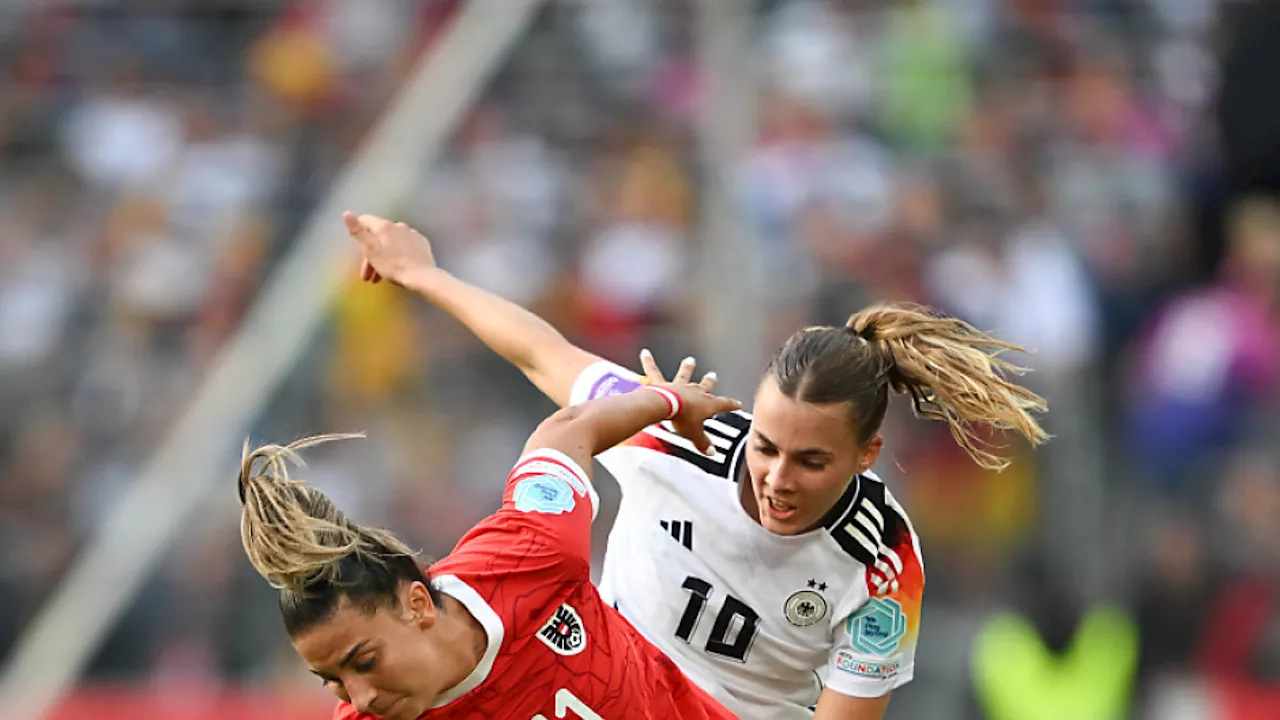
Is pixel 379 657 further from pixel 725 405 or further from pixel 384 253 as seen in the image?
pixel 384 253

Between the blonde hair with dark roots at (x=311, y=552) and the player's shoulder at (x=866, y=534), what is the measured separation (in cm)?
116

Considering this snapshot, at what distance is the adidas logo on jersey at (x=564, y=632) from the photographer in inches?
136

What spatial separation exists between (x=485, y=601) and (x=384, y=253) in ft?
4.58

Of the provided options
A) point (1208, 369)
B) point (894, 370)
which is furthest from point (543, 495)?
point (1208, 369)

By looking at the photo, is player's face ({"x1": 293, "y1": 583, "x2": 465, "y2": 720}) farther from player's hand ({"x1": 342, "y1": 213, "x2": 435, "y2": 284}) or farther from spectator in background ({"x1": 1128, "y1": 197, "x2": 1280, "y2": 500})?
spectator in background ({"x1": 1128, "y1": 197, "x2": 1280, "y2": 500})

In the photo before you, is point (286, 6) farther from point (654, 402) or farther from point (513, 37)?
point (654, 402)

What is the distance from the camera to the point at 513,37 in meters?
8.64

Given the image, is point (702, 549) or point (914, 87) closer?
point (702, 549)

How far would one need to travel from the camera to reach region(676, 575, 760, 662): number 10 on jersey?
424cm

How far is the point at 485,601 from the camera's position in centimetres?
336

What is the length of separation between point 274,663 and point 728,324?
89.3 inches

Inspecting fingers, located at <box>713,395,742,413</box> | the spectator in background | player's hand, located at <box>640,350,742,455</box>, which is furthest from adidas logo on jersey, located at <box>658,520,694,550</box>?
the spectator in background

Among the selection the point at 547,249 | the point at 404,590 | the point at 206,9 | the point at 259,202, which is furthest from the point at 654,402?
the point at 206,9

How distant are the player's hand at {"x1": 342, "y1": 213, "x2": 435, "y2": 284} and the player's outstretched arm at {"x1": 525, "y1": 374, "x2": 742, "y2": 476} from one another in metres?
0.82
